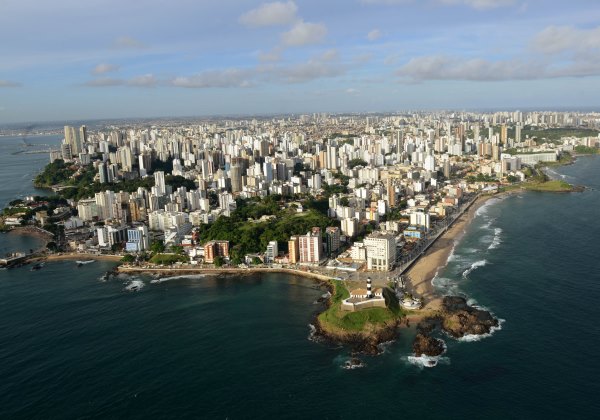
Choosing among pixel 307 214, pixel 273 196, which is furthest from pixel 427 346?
pixel 273 196

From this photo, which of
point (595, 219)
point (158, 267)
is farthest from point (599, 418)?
point (595, 219)

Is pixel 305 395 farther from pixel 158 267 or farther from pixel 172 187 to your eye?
pixel 172 187

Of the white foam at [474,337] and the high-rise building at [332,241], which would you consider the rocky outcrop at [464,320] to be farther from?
the high-rise building at [332,241]

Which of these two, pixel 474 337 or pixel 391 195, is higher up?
pixel 391 195

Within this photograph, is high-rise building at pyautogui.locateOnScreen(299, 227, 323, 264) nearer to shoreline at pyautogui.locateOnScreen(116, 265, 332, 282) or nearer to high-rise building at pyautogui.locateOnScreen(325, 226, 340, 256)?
shoreline at pyautogui.locateOnScreen(116, 265, 332, 282)

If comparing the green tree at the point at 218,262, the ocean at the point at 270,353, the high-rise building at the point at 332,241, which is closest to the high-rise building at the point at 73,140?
the ocean at the point at 270,353

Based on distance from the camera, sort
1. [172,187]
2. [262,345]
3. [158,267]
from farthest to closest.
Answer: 1. [172,187]
2. [158,267]
3. [262,345]

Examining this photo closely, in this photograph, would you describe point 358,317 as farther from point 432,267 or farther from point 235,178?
point 235,178
